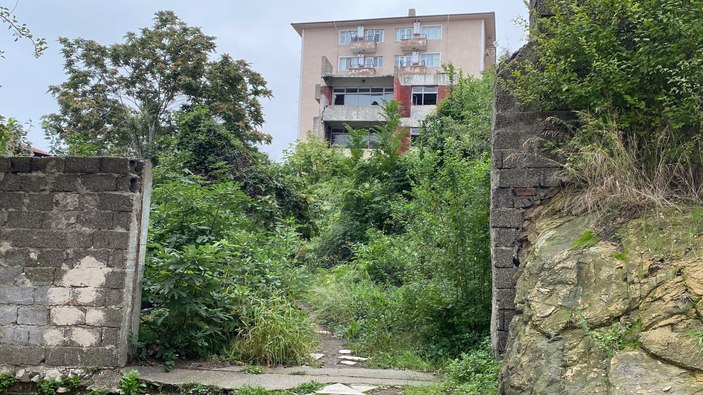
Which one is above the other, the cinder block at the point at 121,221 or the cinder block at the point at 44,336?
the cinder block at the point at 121,221

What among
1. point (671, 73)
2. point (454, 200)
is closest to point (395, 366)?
point (454, 200)

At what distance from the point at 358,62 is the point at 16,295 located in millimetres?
31073

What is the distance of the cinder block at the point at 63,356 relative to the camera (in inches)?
200

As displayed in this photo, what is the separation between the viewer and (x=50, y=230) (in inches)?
206

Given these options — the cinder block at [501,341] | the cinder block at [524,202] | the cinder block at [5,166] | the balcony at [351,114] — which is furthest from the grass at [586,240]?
the balcony at [351,114]

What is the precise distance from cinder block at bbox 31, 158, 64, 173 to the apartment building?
22562 millimetres

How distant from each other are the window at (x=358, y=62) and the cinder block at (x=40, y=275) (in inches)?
1188

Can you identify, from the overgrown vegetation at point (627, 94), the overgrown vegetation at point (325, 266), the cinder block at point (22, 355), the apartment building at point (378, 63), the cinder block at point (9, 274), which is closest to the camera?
the overgrown vegetation at point (627, 94)

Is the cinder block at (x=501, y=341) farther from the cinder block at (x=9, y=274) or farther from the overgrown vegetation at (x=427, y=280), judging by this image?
the cinder block at (x=9, y=274)

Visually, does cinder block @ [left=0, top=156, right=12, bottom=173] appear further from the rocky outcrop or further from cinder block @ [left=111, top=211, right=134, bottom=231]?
the rocky outcrop

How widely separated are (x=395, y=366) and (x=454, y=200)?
2.00 metres

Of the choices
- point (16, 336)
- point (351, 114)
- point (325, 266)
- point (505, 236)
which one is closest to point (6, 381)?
point (16, 336)

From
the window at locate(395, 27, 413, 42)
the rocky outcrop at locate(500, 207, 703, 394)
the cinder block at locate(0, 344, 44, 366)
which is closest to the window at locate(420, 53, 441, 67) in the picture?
the window at locate(395, 27, 413, 42)

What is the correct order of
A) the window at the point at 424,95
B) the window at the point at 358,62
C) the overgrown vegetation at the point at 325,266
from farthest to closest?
the window at the point at 358,62 < the window at the point at 424,95 < the overgrown vegetation at the point at 325,266
